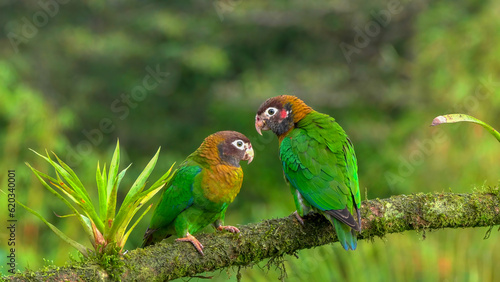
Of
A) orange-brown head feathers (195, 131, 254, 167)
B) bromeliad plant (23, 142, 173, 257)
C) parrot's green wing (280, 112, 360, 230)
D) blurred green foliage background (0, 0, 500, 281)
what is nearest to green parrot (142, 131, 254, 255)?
orange-brown head feathers (195, 131, 254, 167)

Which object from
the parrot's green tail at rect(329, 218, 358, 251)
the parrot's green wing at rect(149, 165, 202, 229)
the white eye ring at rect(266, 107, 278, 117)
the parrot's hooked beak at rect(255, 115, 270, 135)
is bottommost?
the parrot's green tail at rect(329, 218, 358, 251)

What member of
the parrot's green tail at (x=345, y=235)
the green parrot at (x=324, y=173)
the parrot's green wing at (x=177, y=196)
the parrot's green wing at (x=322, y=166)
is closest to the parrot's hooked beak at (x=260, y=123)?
the green parrot at (x=324, y=173)

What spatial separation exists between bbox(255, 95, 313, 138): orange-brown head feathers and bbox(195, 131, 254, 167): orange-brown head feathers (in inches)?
20.3

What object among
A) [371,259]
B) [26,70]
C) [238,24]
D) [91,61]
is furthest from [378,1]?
[371,259]

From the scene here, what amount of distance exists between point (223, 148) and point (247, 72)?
11.6 meters

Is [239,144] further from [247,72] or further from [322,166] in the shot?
[247,72]

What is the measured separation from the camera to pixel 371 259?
13.6 ft

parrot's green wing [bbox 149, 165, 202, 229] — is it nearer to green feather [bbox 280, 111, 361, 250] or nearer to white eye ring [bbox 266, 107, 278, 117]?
green feather [bbox 280, 111, 361, 250]

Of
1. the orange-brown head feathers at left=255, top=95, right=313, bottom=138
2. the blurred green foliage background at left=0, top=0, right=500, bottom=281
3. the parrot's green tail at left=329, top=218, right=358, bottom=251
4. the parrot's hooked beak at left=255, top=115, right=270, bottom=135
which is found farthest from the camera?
the blurred green foliage background at left=0, top=0, right=500, bottom=281

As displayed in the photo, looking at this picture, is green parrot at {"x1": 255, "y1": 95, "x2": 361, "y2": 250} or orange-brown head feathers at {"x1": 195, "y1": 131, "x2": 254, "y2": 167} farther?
orange-brown head feathers at {"x1": 195, "y1": 131, "x2": 254, "y2": 167}

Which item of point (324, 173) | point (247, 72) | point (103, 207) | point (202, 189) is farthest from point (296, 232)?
point (247, 72)

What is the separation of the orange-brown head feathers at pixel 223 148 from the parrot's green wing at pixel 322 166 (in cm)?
30

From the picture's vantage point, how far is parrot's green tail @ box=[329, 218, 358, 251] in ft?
10.9

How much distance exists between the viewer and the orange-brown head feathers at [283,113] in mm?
4203
